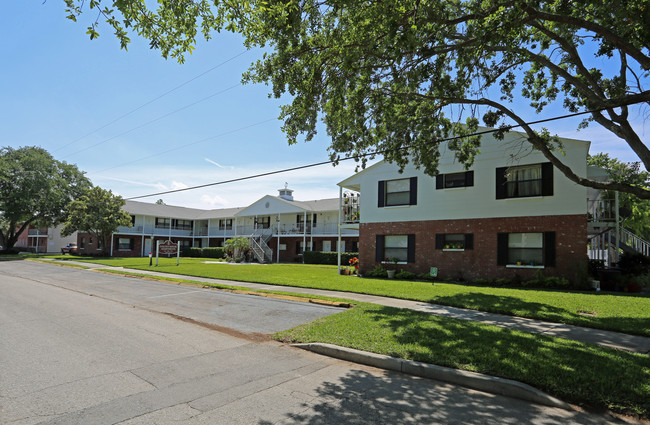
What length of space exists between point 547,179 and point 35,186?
48.0 metres

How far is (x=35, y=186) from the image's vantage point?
40.8 metres

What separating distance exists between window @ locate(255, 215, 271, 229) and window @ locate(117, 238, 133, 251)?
1607 cm

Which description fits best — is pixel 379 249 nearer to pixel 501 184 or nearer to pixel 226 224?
pixel 501 184

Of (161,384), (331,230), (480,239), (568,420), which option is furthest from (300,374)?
(331,230)

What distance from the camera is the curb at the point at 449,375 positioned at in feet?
15.2

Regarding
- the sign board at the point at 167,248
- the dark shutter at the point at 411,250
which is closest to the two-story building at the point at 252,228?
the sign board at the point at 167,248

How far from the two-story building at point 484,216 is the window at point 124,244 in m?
35.4

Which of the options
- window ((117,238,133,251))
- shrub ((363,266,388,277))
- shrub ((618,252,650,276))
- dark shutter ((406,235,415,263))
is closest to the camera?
shrub ((618,252,650,276))

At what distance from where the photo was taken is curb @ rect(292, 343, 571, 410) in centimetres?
463

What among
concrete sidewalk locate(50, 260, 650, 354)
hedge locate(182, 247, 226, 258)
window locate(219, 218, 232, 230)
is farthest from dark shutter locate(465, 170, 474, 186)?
window locate(219, 218, 232, 230)

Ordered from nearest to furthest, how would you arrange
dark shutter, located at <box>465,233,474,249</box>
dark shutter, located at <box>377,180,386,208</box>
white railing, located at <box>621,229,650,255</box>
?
dark shutter, located at <box>465,233,474,249</box>, white railing, located at <box>621,229,650,255</box>, dark shutter, located at <box>377,180,386,208</box>

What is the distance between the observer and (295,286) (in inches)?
579

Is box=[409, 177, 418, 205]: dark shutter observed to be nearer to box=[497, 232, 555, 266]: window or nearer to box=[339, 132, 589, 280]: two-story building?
box=[339, 132, 589, 280]: two-story building

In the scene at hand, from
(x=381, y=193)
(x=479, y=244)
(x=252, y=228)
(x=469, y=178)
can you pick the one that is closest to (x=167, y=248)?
(x=252, y=228)
